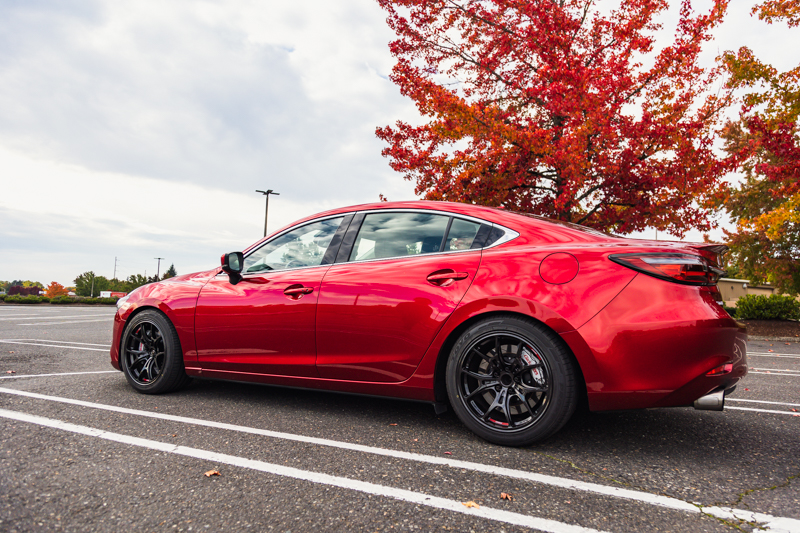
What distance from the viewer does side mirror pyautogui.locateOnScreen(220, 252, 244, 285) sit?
12.3 ft

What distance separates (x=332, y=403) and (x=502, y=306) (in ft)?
5.77

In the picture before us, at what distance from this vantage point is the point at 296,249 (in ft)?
12.3

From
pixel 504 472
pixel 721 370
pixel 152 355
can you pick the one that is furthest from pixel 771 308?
pixel 152 355

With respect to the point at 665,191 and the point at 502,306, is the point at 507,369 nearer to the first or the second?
the point at 502,306

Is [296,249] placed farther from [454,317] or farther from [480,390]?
[480,390]

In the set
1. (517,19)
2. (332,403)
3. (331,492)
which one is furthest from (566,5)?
(331,492)

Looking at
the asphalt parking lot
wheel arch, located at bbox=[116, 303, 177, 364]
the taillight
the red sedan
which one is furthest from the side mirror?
the taillight

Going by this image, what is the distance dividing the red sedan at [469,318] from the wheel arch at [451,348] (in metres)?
0.01

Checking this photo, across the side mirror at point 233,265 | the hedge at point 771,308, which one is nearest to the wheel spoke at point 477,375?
the side mirror at point 233,265

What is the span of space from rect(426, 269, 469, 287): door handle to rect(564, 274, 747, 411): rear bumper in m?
0.71

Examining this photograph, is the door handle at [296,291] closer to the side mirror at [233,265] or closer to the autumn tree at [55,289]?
the side mirror at [233,265]

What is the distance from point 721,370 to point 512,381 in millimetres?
1056

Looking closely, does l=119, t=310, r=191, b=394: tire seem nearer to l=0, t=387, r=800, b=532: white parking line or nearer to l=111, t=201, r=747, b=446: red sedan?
l=111, t=201, r=747, b=446: red sedan

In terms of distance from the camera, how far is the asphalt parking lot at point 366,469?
1.90 metres
